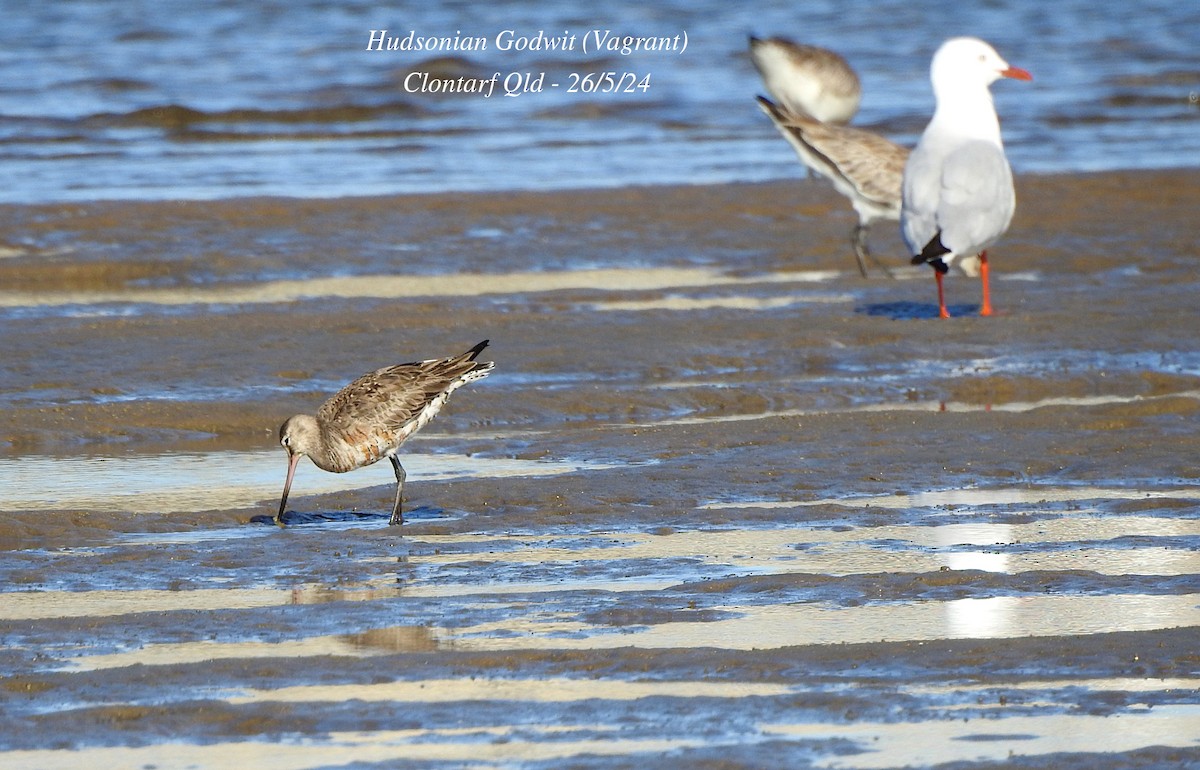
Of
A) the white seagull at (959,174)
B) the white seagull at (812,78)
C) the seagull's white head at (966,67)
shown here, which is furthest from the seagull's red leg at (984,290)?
the white seagull at (812,78)

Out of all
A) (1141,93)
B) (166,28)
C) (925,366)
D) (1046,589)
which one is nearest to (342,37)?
(166,28)

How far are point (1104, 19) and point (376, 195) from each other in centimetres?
2108

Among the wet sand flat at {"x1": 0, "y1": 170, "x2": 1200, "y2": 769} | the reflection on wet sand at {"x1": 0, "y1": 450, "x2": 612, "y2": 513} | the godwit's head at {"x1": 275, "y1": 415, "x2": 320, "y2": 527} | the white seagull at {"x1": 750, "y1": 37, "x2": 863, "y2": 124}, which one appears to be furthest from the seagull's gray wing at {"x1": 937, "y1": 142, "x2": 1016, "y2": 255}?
the white seagull at {"x1": 750, "y1": 37, "x2": 863, "y2": 124}

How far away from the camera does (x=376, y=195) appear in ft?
56.5

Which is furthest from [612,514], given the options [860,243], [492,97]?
[492,97]

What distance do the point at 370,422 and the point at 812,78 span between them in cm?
1316

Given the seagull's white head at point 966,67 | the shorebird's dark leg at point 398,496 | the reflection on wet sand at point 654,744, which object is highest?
the seagull's white head at point 966,67

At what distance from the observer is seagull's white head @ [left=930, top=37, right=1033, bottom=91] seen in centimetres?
1151

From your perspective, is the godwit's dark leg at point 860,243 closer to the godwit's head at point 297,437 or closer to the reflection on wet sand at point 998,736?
the godwit's head at point 297,437

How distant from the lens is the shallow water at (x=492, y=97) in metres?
19.4

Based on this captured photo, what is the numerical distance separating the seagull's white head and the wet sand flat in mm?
1384

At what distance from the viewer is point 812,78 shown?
65.8 ft

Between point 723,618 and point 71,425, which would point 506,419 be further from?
point 723,618

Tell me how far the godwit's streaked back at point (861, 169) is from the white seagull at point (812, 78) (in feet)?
19.6
